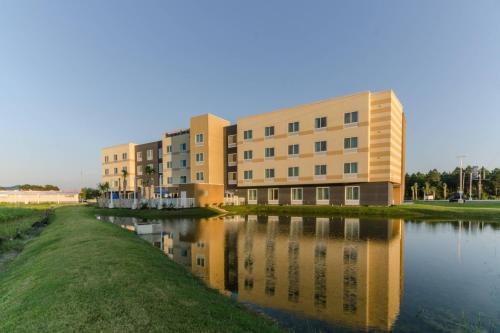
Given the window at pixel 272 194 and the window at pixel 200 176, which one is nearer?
the window at pixel 272 194

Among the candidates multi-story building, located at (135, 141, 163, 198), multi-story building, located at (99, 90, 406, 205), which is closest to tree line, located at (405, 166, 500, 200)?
multi-story building, located at (99, 90, 406, 205)

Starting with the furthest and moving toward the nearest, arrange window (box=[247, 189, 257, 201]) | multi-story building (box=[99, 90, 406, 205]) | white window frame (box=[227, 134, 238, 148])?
1. white window frame (box=[227, 134, 238, 148])
2. window (box=[247, 189, 257, 201])
3. multi-story building (box=[99, 90, 406, 205])

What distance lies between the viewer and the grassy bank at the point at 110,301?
16.8 feet

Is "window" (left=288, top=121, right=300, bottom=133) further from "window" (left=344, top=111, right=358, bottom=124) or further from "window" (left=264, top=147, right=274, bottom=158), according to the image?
"window" (left=344, top=111, right=358, bottom=124)

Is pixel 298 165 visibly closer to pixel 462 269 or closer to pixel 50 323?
pixel 462 269

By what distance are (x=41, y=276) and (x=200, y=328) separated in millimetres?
6207

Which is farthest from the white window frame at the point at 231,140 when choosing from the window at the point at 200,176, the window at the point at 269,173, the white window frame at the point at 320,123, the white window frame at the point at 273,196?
the white window frame at the point at 320,123

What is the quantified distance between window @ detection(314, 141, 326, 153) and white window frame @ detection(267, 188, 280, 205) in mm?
10511

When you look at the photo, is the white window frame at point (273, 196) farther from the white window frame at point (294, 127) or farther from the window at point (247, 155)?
the white window frame at point (294, 127)

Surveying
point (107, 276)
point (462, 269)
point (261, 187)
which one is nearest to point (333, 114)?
point (261, 187)

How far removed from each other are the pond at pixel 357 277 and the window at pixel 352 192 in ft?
68.3

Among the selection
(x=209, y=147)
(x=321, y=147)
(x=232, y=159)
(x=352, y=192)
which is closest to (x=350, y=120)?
(x=321, y=147)

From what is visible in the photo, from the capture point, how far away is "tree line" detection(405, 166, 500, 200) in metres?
87.8

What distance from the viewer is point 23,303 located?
6.19 metres
